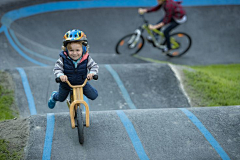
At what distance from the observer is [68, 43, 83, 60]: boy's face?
400cm

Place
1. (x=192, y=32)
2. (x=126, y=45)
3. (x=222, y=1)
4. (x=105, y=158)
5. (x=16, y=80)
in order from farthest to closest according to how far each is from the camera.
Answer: (x=222, y=1) → (x=192, y=32) → (x=126, y=45) → (x=16, y=80) → (x=105, y=158)

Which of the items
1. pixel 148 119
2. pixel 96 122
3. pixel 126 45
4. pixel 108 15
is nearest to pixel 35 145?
pixel 96 122

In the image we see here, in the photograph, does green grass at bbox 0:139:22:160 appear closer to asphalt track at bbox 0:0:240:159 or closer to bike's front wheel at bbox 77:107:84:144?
asphalt track at bbox 0:0:240:159

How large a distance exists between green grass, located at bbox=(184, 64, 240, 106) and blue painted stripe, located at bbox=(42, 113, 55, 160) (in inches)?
141

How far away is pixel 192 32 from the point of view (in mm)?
13227

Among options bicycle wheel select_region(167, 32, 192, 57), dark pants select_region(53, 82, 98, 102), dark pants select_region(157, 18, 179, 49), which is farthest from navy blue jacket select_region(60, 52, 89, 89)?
bicycle wheel select_region(167, 32, 192, 57)

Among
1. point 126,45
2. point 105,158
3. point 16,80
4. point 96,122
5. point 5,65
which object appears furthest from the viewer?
point 126,45

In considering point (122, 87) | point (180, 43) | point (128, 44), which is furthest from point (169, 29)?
point (122, 87)

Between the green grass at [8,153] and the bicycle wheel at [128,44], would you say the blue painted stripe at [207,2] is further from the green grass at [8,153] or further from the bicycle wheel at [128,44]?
the green grass at [8,153]

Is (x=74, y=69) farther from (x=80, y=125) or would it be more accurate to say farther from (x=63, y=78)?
(x=80, y=125)

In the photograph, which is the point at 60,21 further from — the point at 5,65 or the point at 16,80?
the point at 16,80

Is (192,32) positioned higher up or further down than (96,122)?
higher up

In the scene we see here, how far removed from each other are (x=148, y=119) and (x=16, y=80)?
12.4 ft

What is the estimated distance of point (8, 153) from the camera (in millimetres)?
3918
